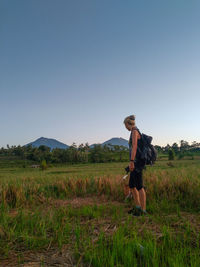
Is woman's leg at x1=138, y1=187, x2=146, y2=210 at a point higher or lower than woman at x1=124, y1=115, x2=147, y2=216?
lower

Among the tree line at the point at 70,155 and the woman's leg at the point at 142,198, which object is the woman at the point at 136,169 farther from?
the tree line at the point at 70,155

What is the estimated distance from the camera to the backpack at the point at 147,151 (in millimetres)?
4211

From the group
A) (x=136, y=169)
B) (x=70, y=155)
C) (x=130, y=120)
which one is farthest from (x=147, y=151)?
(x=70, y=155)

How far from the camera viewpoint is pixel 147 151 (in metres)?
4.26

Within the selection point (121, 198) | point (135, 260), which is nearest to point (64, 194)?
point (121, 198)

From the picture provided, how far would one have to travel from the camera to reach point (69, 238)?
2.61 metres

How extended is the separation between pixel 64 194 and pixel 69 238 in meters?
3.42

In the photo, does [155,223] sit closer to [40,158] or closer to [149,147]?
[149,147]

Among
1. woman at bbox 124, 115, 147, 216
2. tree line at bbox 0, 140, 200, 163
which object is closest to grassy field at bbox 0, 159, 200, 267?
woman at bbox 124, 115, 147, 216

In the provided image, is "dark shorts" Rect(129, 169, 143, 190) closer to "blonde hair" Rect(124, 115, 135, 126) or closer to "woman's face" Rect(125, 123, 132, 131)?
"woman's face" Rect(125, 123, 132, 131)

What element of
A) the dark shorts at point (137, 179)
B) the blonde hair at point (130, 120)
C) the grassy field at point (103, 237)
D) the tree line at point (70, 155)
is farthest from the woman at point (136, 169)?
the tree line at point (70, 155)

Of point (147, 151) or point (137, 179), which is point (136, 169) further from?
point (147, 151)

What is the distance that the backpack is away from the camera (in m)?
4.21

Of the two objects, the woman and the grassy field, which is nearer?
the grassy field
